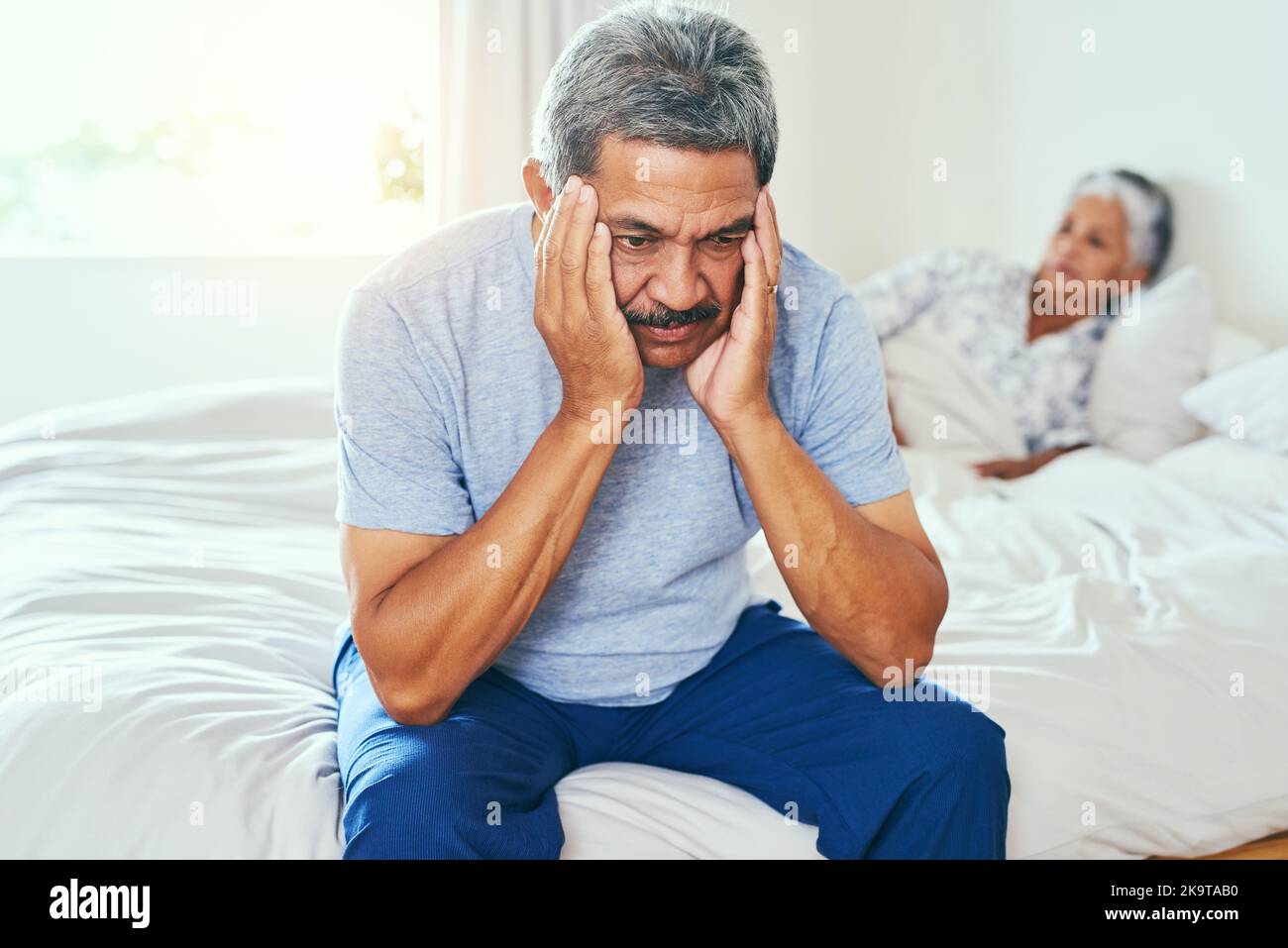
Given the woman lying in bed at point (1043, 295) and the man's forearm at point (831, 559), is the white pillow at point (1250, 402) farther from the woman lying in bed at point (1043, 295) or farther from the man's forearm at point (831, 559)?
the man's forearm at point (831, 559)

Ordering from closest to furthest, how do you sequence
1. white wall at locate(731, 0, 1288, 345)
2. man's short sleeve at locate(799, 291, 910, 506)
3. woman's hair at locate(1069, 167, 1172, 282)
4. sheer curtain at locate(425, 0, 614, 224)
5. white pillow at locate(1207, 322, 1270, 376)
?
1. man's short sleeve at locate(799, 291, 910, 506)
2. white pillow at locate(1207, 322, 1270, 376)
3. white wall at locate(731, 0, 1288, 345)
4. woman's hair at locate(1069, 167, 1172, 282)
5. sheer curtain at locate(425, 0, 614, 224)

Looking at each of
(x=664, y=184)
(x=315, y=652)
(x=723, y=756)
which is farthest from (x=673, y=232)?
(x=315, y=652)

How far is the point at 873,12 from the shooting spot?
12.0ft

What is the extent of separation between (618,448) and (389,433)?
0.24m

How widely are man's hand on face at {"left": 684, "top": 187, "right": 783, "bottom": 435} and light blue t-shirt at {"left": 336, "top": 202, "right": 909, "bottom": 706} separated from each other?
0.31 ft

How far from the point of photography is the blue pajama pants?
37.7 inches

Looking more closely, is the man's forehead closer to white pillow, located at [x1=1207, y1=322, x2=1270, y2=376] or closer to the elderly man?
the elderly man

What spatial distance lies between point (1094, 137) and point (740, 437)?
235 cm

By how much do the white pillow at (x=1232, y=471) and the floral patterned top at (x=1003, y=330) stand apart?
359 mm

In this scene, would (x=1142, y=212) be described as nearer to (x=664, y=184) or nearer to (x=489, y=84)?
(x=489, y=84)

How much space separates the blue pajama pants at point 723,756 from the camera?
0.96m

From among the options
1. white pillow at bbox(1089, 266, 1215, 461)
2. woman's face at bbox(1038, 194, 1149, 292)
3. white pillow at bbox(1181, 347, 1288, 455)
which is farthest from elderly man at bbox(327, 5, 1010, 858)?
woman's face at bbox(1038, 194, 1149, 292)
